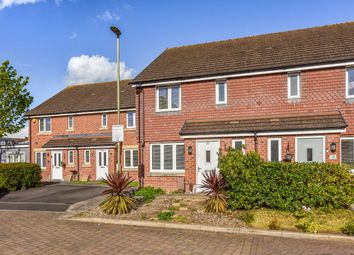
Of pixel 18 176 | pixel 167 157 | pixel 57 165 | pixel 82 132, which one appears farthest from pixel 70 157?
pixel 167 157

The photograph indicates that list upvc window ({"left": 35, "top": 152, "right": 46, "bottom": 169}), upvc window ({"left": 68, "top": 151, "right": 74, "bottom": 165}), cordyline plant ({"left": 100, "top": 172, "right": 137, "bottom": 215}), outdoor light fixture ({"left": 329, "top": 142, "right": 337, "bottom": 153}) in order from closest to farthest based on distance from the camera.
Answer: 1. cordyline plant ({"left": 100, "top": 172, "right": 137, "bottom": 215})
2. outdoor light fixture ({"left": 329, "top": 142, "right": 337, "bottom": 153})
3. upvc window ({"left": 68, "top": 151, "right": 74, "bottom": 165})
4. upvc window ({"left": 35, "top": 152, "right": 46, "bottom": 169})

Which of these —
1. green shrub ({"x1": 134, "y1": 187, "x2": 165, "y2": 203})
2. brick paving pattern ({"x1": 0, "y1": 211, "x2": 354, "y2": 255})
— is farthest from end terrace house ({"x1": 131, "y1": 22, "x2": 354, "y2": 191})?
brick paving pattern ({"x1": 0, "y1": 211, "x2": 354, "y2": 255})

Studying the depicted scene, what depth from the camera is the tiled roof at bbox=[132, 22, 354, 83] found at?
15008 mm

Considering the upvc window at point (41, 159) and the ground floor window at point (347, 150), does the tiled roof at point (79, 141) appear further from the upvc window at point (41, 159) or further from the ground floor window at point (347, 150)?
the ground floor window at point (347, 150)

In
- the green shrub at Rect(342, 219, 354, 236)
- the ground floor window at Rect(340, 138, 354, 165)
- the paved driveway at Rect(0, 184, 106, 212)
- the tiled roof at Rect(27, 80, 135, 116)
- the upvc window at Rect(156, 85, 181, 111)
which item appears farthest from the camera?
the tiled roof at Rect(27, 80, 135, 116)

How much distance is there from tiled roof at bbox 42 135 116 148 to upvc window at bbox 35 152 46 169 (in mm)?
1516

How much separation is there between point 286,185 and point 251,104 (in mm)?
6116

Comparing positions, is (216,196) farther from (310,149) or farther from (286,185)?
(310,149)

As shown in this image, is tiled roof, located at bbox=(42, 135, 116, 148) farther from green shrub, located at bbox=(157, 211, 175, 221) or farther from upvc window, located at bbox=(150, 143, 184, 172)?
green shrub, located at bbox=(157, 211, 175, 221)

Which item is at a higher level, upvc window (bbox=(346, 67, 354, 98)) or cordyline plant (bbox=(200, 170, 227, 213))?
upvc window (bbox=(346, 67, 354, 98))

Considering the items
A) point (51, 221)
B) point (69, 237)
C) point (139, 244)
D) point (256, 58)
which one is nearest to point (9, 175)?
point (51, 221)

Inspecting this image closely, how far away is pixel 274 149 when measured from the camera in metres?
14.3

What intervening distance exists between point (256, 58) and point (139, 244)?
38.8 ft

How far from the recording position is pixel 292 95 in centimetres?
1513
